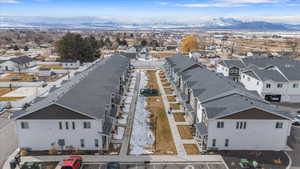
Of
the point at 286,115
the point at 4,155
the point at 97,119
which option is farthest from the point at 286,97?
the point at 4,155

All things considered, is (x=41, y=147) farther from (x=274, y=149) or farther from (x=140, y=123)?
(x=274, y=149)

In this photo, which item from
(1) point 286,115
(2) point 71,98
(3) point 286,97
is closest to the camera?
(1) point 286,115

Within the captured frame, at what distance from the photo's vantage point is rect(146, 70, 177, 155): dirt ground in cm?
2588

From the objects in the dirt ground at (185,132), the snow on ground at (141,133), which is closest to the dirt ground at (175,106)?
the snow on ground at (141,133)

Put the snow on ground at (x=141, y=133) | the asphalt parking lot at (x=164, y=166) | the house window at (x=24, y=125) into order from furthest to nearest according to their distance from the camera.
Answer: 1. the snow on ground at (x=141, y=133)
2. the house window at (x=24, y=125)
3. the asphalt parking lot at (x=164, y=166)

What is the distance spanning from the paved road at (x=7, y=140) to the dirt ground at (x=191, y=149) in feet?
69.7

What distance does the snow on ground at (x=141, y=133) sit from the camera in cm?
2586

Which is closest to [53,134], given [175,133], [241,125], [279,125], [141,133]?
[141,133]

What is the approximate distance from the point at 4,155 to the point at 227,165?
2578cm

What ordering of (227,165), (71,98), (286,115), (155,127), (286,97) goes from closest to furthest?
(227,165)
(286,115)
(71,98)
(155,127)
(286,97)

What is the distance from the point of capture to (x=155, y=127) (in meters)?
31.3

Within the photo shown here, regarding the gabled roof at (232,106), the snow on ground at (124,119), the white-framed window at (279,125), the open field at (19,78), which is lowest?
the snow on ground at (124,119)

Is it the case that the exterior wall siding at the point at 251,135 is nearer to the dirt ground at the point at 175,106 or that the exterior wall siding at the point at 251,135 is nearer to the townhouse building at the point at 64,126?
the townhouse building at the point at 64,126

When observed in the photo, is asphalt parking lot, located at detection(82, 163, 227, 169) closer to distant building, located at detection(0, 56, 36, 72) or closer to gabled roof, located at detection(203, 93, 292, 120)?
gabled roof, located at detection(203, 93, 292, 120)
